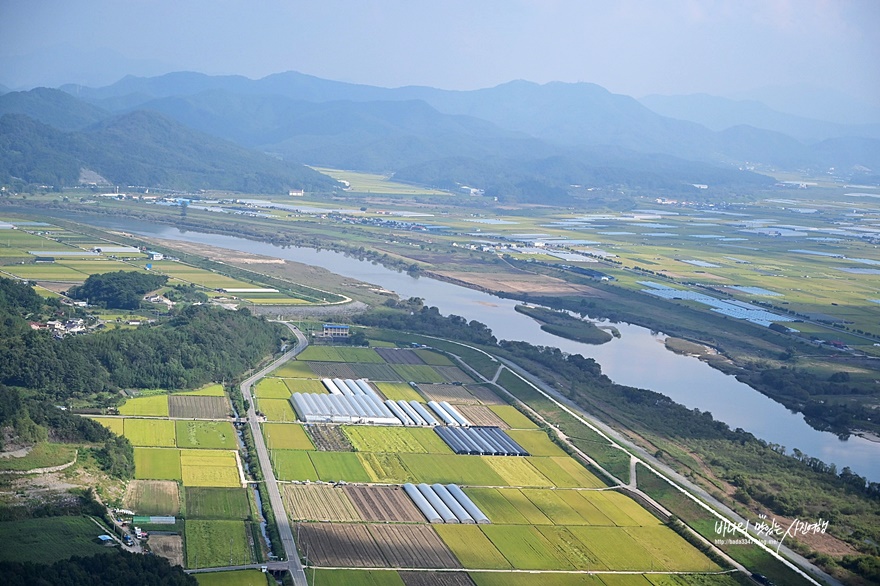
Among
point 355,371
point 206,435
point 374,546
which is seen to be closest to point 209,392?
point 206,435

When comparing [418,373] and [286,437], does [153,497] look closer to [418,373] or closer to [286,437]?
[286,437]

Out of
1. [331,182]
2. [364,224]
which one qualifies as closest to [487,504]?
[364,224]

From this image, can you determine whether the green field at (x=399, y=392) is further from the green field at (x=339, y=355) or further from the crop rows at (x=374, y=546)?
the crop rows at (x=374, y=546)

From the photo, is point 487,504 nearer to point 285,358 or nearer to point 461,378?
point 461,378

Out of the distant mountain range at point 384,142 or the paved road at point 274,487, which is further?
the distant mountain range at point 384,142

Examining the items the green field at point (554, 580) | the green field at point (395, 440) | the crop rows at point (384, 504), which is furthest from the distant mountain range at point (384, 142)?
the green field at point (554, 580)
